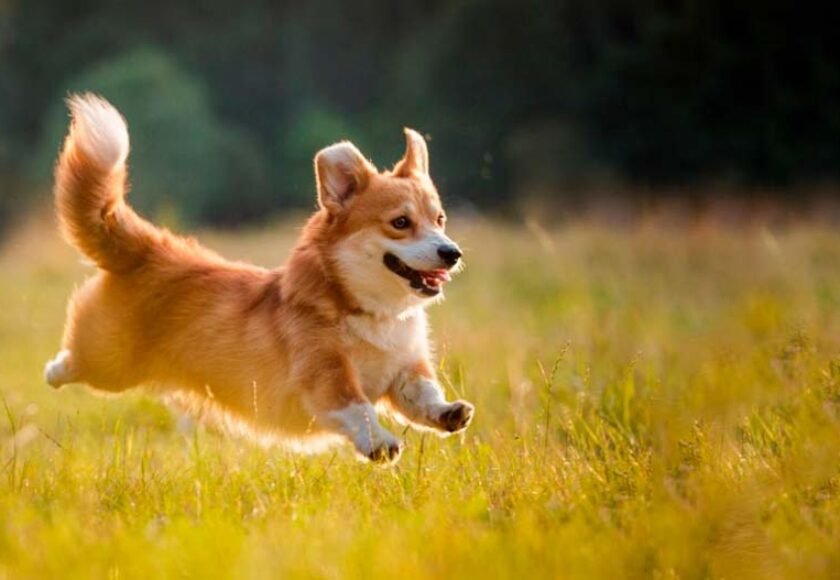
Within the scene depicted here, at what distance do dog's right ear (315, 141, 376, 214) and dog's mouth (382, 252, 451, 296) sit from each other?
1.14ft

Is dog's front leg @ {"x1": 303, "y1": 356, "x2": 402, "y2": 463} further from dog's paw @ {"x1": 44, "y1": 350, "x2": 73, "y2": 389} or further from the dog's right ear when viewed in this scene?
dog's paw @ {"x1": 44, "y1": 350, "x2": 73, "y2": 389}

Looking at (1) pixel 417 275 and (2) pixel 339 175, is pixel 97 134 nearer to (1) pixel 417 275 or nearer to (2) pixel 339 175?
(2) pixel 339 175

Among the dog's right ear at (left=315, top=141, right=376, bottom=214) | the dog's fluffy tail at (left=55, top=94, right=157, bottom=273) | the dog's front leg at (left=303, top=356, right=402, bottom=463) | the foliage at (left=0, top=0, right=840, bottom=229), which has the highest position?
the dog's right ear at (left=315, top=141, right=376, bottom=214)

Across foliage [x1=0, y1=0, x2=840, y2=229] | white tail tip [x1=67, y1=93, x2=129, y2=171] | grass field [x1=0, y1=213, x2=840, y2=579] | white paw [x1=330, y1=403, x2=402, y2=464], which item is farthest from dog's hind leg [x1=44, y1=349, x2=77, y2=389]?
foliage [x1=0, y1=0, x2=840, y2=229]

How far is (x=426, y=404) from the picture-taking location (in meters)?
4.72

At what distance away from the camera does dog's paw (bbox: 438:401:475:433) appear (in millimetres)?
4543

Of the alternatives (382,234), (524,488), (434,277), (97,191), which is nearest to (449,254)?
(434,277)

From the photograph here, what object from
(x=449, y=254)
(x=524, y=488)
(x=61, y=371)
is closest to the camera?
(x=524, y=488)

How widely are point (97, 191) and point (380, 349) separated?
161cm

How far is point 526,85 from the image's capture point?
23.9 m

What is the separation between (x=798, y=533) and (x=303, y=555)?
1.46 metres

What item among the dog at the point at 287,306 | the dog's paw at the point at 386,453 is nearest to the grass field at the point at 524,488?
the dog's paw at the point at 386,453

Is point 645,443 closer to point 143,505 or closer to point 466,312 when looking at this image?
point 143,505

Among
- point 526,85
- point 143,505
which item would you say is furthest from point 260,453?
point 526,85
